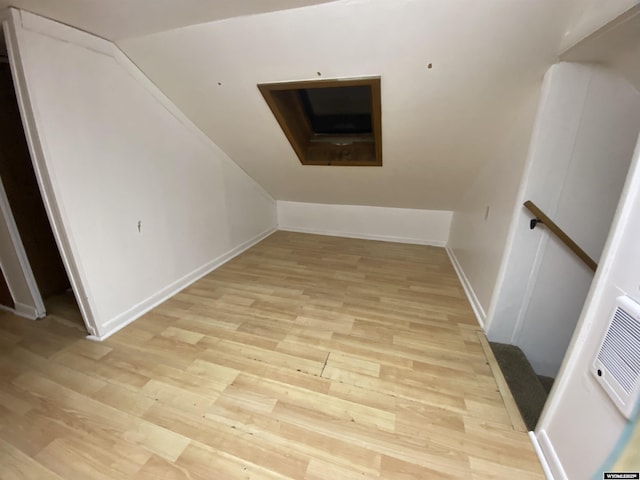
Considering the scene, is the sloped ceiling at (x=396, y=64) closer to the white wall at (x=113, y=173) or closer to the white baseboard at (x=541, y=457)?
the white wall at (x=113, y=173)

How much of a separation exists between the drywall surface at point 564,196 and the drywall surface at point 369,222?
Result: 6.03 feet

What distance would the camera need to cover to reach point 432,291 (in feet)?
7.88

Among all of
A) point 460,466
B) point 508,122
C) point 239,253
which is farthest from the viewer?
point 239,253

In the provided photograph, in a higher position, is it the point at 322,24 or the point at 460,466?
the point at 322,24

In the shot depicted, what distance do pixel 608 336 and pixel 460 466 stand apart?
29.2 inches

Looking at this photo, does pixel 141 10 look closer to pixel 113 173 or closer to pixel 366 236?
pixel 113 173

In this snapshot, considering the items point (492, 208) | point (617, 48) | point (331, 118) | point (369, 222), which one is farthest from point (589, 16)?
point (369, 222)

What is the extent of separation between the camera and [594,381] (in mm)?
891

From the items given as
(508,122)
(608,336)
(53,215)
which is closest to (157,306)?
(53,215)

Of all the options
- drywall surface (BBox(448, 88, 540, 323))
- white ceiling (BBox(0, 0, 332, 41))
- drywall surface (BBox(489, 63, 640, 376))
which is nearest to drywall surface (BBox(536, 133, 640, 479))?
drywall surface (BBox(489, 63, 640, 376))

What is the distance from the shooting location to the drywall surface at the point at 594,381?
80 cm

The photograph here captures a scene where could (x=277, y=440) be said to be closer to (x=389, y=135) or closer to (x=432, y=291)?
(x=432, y=291)

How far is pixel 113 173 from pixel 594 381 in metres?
2.62

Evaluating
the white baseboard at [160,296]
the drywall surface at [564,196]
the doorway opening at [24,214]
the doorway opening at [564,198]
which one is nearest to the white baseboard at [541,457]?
the doorway opening at [564,198]
